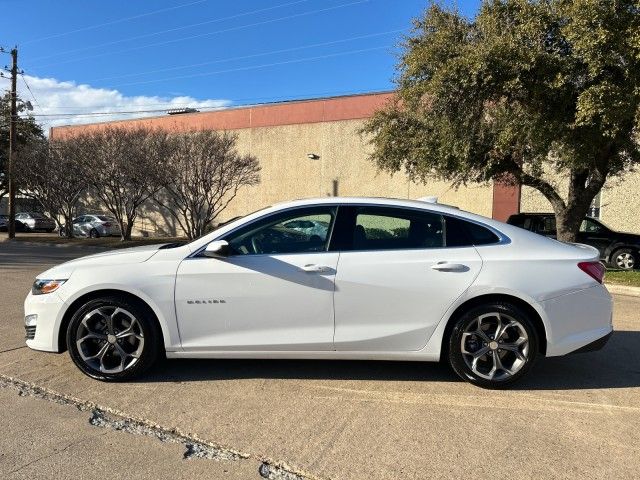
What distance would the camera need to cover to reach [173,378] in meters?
4.81

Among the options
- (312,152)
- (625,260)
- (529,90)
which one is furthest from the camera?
(312,152)

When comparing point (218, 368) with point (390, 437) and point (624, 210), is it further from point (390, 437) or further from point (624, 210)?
point (624, 210)

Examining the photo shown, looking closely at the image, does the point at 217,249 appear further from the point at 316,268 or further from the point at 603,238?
the point at 603,238

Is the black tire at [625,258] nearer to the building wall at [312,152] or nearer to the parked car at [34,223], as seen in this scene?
the building wall at [312,152]

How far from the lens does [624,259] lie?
14984 mm

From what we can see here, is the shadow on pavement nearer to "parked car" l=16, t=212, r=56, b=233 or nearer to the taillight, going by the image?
the taillight

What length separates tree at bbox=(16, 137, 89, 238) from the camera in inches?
1016

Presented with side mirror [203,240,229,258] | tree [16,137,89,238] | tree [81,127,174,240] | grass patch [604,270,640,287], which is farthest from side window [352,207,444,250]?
tree [16,137,89,238]

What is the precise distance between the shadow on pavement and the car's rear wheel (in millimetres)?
10673

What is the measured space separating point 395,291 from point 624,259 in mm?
12901

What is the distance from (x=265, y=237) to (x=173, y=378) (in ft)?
4.75

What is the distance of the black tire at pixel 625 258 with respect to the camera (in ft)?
48.9

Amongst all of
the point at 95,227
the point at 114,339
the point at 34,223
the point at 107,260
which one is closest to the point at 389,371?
the point at 114,339

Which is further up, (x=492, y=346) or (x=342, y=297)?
(x=342, y=297)
